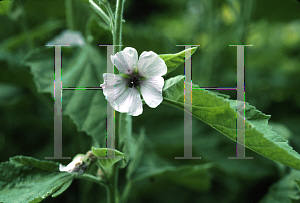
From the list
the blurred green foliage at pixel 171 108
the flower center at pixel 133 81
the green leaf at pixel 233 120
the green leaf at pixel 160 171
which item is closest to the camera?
the green leaf at pixel 233 120

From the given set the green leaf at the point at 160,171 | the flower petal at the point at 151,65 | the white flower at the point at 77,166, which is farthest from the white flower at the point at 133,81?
the green leaf at the point at 160,171

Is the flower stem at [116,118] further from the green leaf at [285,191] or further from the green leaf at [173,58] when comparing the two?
the green leaf at [285,191]

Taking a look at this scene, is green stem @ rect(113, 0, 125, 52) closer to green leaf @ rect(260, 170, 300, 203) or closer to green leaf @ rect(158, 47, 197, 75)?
green leaf @ rect(158, 47, 197, 75)

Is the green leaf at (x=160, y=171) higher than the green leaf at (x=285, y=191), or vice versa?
the green leaf at (x=160, y=171)

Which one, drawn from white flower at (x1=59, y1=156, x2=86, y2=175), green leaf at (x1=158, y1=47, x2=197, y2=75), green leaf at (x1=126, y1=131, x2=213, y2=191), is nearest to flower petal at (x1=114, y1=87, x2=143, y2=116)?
green leaf at (x1=158, y1=47, x2=197, y2=75)

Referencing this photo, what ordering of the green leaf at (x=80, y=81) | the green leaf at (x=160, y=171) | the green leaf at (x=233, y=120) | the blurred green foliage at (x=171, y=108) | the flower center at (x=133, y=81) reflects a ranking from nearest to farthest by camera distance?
1. the green leaf at (x=233, y=120)
2. the flower center at (x=133, y=81)
3. the green leaf at (x=80, y=81)
4. the green leaf at (x=160, y=171)
5. the blurred green foliage at (x=171, y=108)

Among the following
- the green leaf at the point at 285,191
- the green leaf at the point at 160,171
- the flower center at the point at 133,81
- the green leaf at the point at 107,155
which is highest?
the flower center at the point at 133,81

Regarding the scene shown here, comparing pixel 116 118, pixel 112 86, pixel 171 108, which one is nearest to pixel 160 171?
pixel 116 118
